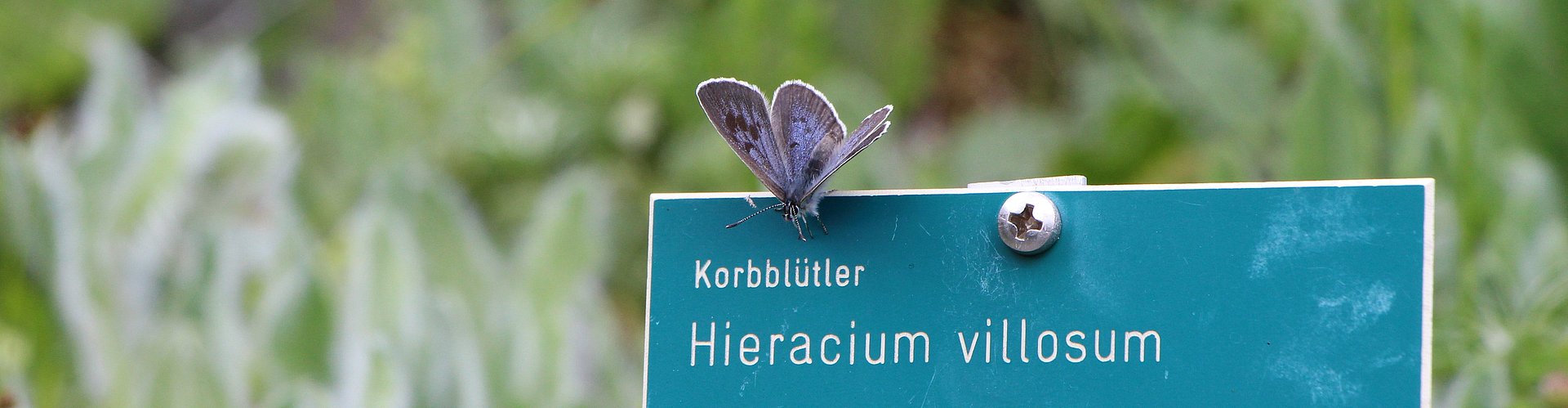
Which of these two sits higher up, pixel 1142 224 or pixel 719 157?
pixel 719 157

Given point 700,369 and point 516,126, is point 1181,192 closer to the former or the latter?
point 700,369

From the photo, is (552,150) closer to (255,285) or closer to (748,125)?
(255,285)

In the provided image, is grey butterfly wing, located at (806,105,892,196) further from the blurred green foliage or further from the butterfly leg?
the blurred green foliage

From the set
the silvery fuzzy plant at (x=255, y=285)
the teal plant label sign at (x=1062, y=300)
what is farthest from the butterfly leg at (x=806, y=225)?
the silvery fuzzy plant at (x=255, y=285)

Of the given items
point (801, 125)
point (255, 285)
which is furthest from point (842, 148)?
point (255, 285)

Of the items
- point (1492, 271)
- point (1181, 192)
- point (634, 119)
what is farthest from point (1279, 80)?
point (1181, 192)

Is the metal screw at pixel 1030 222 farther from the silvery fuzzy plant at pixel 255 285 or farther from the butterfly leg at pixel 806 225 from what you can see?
the silvery fuzzy plant at pixel 255 285

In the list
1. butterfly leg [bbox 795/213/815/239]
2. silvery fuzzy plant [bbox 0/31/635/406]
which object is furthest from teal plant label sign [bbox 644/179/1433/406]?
silvery fuzzy plant [bbox 0/31/635/406]

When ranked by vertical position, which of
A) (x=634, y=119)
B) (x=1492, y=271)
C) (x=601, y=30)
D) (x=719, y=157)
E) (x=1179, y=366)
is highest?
(x=601, y=30)
